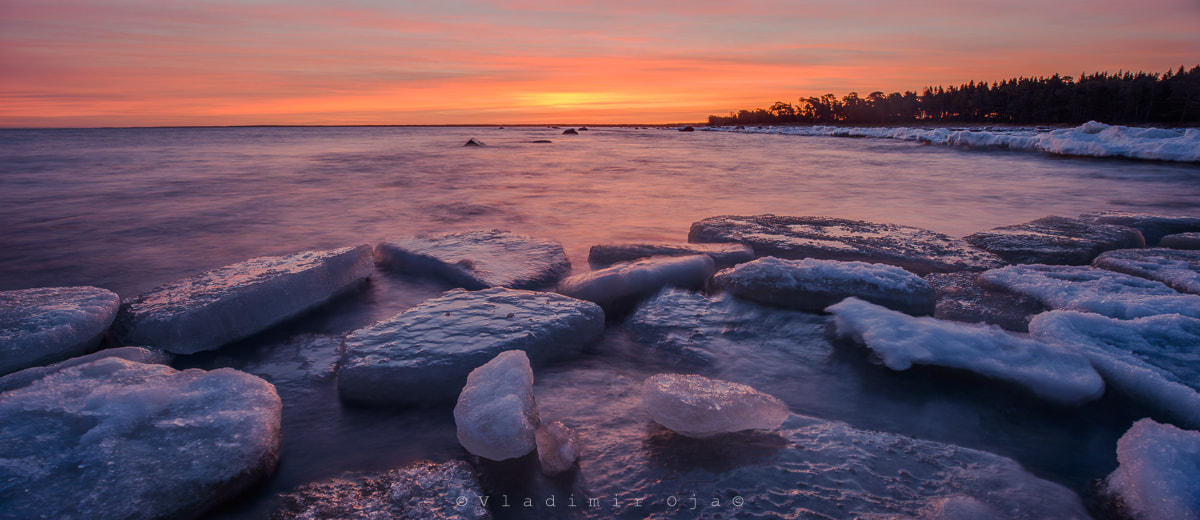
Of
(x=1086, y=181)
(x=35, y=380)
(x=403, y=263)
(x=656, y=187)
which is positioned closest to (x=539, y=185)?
(x=656, y=187)

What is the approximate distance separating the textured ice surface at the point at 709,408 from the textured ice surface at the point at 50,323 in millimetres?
2142

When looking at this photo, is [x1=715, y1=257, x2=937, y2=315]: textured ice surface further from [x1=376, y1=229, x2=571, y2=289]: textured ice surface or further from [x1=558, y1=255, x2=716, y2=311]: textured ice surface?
[x1=376, y1=229, x2=571, y2=289]: textured ice surface

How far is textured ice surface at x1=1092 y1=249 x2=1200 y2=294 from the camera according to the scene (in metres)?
2.53

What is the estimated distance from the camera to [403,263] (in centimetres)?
318

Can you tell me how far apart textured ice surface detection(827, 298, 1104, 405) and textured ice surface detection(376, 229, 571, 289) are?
64.3 inches

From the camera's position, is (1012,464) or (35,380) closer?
(1012,464)

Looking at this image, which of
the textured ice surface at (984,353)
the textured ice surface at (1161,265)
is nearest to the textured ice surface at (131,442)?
the textured ice surface at (984,353)

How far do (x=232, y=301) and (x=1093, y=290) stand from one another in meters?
3.82

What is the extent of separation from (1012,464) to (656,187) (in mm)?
6998

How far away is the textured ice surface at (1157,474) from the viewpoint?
3.67 ft

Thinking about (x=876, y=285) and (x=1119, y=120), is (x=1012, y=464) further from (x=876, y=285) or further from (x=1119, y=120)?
(x=1119, y=120)

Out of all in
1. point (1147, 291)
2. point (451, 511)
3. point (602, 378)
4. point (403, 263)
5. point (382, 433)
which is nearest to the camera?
point (451, 511)

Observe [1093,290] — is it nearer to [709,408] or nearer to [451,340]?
[709,408]

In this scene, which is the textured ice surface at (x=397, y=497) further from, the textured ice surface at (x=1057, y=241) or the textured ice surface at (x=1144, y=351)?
the textured ice surface at (x=1057, y=241)
